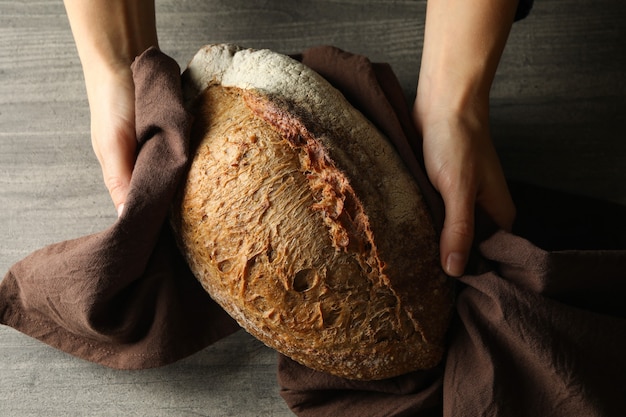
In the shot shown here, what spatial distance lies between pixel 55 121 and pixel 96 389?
0.48m

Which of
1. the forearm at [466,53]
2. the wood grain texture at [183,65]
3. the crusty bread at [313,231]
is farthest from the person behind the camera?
the wood grain texture at [183,65]

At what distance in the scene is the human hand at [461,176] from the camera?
2.72 ft

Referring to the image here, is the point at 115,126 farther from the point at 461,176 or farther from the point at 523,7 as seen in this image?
the point at 523,7

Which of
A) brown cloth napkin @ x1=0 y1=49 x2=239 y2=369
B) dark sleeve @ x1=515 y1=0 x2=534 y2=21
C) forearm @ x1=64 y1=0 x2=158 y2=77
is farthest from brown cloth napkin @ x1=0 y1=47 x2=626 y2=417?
dark sleeve @ x1=515 y1=0 x2=534 y2=21

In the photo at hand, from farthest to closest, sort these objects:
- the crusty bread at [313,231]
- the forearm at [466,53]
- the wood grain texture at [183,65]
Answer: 1. the wood grain texture at [183,65]
2. the forearm at [466,53]
3. the crusty bread at [313,231]

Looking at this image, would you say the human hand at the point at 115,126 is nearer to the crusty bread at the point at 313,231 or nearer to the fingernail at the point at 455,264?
the crusty bread at the point at 313,231

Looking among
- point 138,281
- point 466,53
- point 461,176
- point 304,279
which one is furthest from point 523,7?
point 138,281

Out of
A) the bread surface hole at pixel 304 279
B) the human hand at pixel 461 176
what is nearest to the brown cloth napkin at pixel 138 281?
the bread surface hole at pixel 304 279

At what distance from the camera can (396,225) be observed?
82 cm

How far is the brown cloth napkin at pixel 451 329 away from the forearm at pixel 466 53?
0.06 m

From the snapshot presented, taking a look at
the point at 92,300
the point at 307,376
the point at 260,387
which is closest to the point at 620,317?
the point at 307,376

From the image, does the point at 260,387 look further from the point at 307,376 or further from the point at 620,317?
the point at 620,317

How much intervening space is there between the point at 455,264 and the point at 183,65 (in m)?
0.63

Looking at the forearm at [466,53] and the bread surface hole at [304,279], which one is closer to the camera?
the bread surface hole at [304,279]
